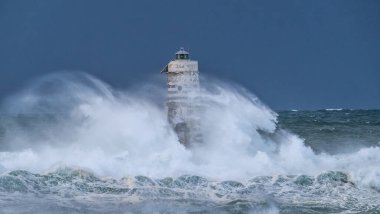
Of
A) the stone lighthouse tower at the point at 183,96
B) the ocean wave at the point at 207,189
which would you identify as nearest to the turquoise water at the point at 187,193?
the ocean wave at the point at 207,189

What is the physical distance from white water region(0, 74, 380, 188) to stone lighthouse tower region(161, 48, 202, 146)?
0.57 m

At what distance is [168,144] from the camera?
24.3m

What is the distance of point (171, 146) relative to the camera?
79.0 feet

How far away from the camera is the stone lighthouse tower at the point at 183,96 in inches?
931

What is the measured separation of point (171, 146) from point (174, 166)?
2.49 meters

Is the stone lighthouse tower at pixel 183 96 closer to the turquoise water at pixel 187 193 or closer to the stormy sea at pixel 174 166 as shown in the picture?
the stormy sea at pixel 174 166

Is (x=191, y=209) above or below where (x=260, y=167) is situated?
below

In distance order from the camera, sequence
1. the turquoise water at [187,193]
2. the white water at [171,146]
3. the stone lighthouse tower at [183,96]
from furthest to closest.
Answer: the stone lighthouse tower at [183,96], the white water at [171,146], the turquoise water at [187,193]

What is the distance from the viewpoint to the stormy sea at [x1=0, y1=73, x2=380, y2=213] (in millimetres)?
16500

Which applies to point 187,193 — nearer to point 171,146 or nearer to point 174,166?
point 174,166

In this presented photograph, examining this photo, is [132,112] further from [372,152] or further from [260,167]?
[372,152]

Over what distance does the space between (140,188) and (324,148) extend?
16892 millimetres

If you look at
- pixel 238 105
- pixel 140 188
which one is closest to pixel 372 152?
pixel 238 105

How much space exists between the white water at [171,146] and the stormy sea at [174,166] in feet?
0.12
